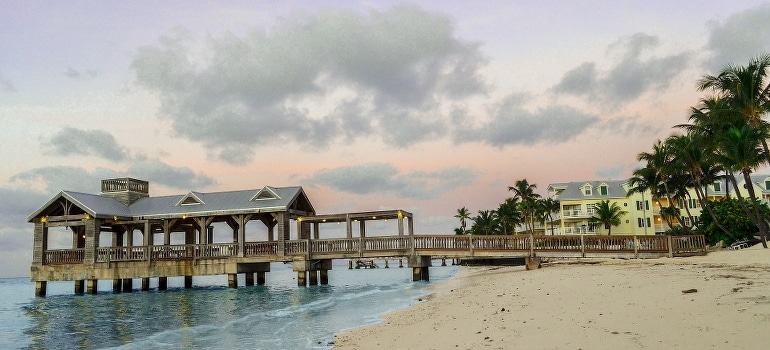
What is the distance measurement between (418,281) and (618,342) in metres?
28.9

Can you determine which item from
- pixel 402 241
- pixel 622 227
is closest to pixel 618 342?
pixel 402 241

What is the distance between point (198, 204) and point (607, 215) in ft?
175

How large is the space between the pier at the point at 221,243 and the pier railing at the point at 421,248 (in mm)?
66

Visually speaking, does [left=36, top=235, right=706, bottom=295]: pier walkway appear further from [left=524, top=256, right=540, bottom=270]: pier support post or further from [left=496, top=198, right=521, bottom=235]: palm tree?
[left=496, top=198, right=521, bottom=235]: palm tree

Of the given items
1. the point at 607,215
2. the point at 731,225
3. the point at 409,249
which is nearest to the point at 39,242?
the point at 409,249

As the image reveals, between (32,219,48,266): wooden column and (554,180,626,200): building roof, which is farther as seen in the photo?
(554,180,626,200): building roof

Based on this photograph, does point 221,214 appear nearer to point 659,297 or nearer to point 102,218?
point 102,218

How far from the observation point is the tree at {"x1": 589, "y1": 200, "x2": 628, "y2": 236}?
227 feet

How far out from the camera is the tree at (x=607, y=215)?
6925 centimetres

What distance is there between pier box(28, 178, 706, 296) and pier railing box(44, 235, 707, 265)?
0.22 ft

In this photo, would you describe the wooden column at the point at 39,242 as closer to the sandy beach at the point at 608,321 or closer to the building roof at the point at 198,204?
the building roof at the point at 198,204

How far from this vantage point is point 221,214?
36156mm

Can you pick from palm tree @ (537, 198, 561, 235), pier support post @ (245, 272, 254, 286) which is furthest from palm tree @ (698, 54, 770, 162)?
palm tree @ (537, 198, 561, 235)

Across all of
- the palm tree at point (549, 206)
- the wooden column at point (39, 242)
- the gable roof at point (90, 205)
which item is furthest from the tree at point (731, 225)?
the wooden column at point (39, 242)
